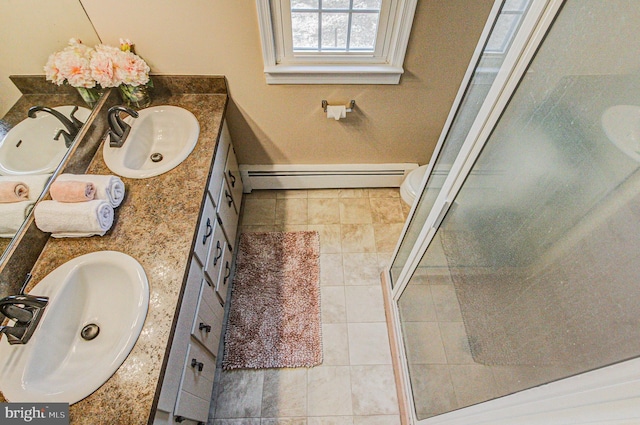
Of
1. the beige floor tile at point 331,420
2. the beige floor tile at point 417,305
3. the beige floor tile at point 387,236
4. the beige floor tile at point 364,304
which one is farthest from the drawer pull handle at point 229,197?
the beige floor tile at point 331,420

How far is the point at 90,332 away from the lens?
39.6 inches

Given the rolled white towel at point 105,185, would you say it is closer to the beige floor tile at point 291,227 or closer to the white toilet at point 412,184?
the beige floor tile at point 291,227

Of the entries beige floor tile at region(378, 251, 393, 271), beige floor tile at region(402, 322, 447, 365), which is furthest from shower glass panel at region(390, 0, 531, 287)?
beige floor tile at region(378, 251, 393, 271)

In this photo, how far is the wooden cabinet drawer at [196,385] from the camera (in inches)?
44.4

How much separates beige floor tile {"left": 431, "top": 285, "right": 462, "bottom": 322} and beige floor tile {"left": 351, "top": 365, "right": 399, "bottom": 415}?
58 centimetres

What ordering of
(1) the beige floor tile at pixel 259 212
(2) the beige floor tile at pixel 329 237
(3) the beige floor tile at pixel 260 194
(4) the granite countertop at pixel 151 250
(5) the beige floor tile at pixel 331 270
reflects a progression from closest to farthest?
(4) the granite countertop at pixel 151 250, (5) the beige floor tile at pixel 331 270, (2) the beige floor tile at pixel 329 237, (1) the beige floor tile at pixel 259 212, (3) the beige floor tile at pixel 260 194

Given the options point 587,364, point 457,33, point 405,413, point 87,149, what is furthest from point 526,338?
point 87,149

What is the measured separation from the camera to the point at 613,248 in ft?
1.69

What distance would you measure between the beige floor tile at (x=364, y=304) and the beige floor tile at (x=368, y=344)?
4 cm

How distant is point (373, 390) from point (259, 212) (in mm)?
1305

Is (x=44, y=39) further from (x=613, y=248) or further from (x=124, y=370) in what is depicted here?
(x=613, y=248)

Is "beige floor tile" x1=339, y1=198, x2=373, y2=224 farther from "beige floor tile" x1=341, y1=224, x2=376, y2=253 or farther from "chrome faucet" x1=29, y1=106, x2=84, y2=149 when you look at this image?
"chrome faucet" x1=29, y1=106, x2=84, y2=149

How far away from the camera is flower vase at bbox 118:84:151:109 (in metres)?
1.48

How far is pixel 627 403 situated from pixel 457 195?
0.63 metres
